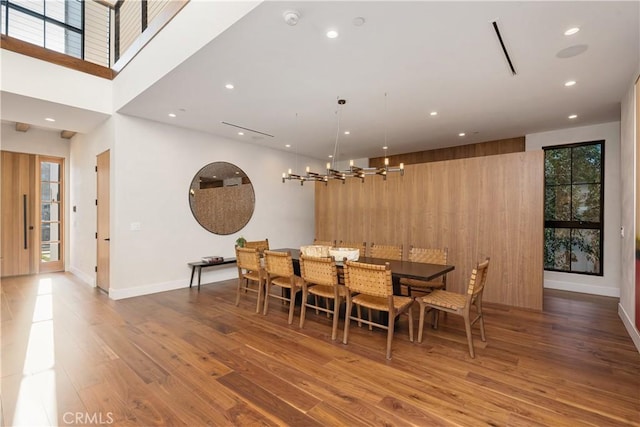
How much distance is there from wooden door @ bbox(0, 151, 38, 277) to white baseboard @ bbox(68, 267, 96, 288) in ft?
2.47

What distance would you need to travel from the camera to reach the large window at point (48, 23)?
4141 mm

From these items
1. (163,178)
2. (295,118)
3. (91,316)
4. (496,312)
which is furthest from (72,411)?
(496,312)

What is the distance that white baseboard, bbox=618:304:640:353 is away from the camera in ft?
9.67

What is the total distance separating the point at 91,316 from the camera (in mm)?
3766

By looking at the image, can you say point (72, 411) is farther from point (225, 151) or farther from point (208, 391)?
point (225, 151)

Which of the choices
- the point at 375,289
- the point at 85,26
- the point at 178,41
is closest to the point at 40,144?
the point at 85,26

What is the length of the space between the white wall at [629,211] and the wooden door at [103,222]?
705 centimetres

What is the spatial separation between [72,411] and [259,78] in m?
3.35

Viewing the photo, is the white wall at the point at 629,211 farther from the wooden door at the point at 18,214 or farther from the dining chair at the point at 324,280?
the wooden door at the point at 18,214

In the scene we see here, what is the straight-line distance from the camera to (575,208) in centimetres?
531

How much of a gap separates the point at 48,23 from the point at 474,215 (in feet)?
25.0

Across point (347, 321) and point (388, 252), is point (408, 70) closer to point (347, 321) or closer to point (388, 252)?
point (388, 252)

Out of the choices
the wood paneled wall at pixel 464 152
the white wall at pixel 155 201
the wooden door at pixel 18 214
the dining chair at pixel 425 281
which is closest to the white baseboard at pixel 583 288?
the wood paneled wall at pixel 464 152

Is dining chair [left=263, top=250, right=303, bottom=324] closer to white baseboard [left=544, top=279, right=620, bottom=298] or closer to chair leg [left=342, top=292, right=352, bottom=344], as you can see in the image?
chair leg [left=342, top=292, right=352, bottom=344]
